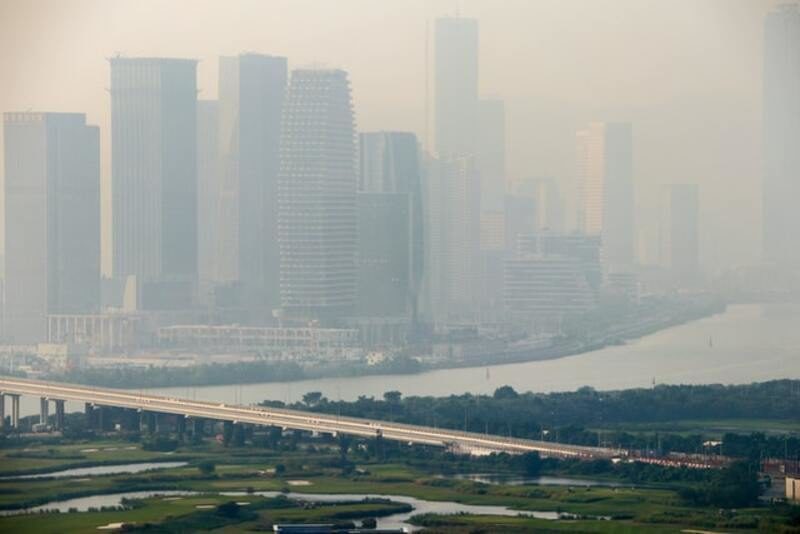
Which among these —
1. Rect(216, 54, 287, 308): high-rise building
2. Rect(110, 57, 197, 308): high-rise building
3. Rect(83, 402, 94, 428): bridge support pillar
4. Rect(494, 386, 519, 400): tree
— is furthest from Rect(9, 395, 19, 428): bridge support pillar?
Rect(110, 57, 197, 308): high-rise building

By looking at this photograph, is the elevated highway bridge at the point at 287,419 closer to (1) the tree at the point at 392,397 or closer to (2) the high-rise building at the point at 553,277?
(1) the tree at the point at 392,397

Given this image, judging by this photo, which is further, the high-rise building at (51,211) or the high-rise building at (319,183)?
the high-rise building at (51,211)

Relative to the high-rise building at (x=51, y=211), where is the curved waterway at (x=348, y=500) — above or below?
below

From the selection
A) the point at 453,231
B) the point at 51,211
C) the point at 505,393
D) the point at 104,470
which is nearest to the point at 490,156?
the point at 453,231

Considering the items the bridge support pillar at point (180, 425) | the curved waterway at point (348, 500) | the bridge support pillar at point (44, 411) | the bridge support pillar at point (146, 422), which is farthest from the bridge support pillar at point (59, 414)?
the curved waterway at point (348, 500)

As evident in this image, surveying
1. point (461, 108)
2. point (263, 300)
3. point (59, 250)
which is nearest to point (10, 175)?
point (59, 250)

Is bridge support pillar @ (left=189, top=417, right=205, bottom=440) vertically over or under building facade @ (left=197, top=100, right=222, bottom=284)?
under

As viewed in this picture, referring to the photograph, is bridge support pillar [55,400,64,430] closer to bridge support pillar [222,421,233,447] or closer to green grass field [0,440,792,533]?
bridge support pillar [222,421,233,447]

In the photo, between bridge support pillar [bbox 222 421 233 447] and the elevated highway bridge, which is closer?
the elevated highway bridge
